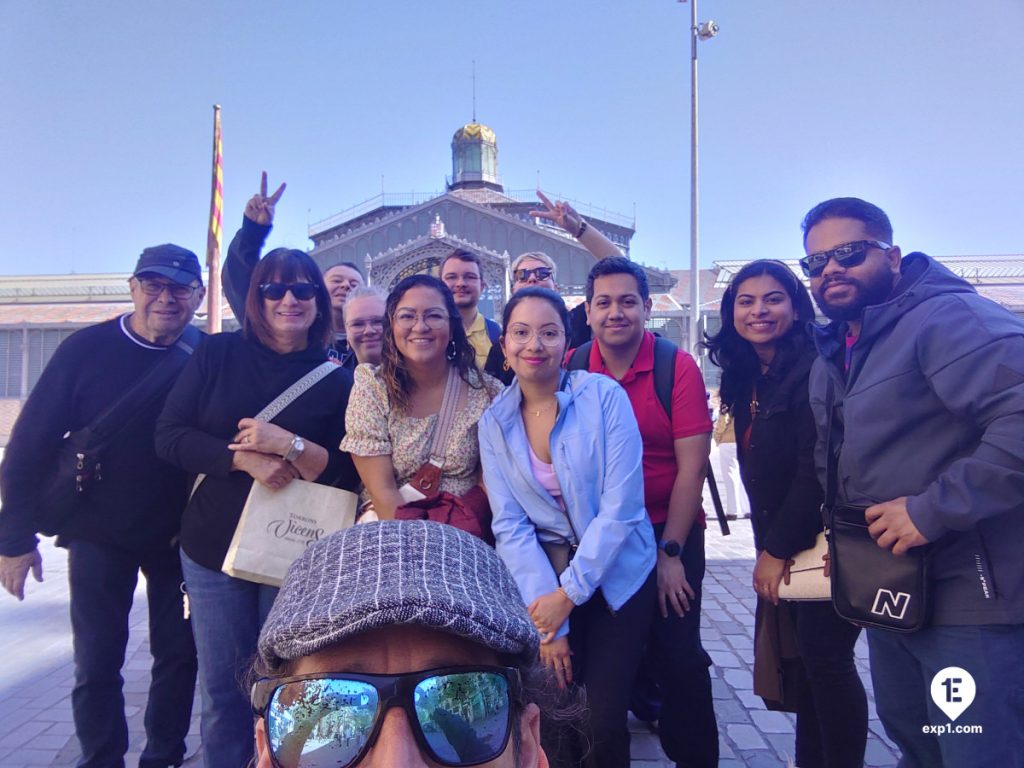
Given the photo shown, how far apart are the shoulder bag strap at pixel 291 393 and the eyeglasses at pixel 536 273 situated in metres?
1.71

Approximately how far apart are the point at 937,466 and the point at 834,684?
1.17m

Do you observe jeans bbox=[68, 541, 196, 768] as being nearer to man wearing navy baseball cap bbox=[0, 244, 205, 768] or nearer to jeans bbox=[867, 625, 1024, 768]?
man wearing navy baseball cap bbox=[0, 244, 205, 768]

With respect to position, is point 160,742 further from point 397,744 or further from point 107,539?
point 397,744

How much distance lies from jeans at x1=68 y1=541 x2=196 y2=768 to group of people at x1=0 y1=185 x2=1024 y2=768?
0.01 metres

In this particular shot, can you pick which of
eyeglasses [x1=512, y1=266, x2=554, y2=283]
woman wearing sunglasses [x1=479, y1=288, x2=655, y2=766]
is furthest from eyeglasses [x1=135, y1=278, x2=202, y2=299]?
eyeglasses [x1=512, y1=266, x2=554, y2=283]

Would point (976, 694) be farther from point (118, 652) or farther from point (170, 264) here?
point (170, 264)

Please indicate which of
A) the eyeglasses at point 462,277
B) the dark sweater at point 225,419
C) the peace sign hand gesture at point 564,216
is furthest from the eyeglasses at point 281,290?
the peace sign hand gesture at point 564,216

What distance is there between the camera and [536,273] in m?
4.38

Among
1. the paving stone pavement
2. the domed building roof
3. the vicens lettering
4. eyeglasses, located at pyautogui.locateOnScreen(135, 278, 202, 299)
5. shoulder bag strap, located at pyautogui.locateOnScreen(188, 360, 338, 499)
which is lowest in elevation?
the paving stone pavement

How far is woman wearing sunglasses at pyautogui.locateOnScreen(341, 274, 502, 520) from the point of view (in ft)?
9.30

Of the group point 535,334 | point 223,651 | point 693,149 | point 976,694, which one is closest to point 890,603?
point 976,694

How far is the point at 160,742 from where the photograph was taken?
3.48 m

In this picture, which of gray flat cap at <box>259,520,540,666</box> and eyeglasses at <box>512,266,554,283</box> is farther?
eyeglasses at <box>512,266,554,283</box>

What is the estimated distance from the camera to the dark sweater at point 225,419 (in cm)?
290
